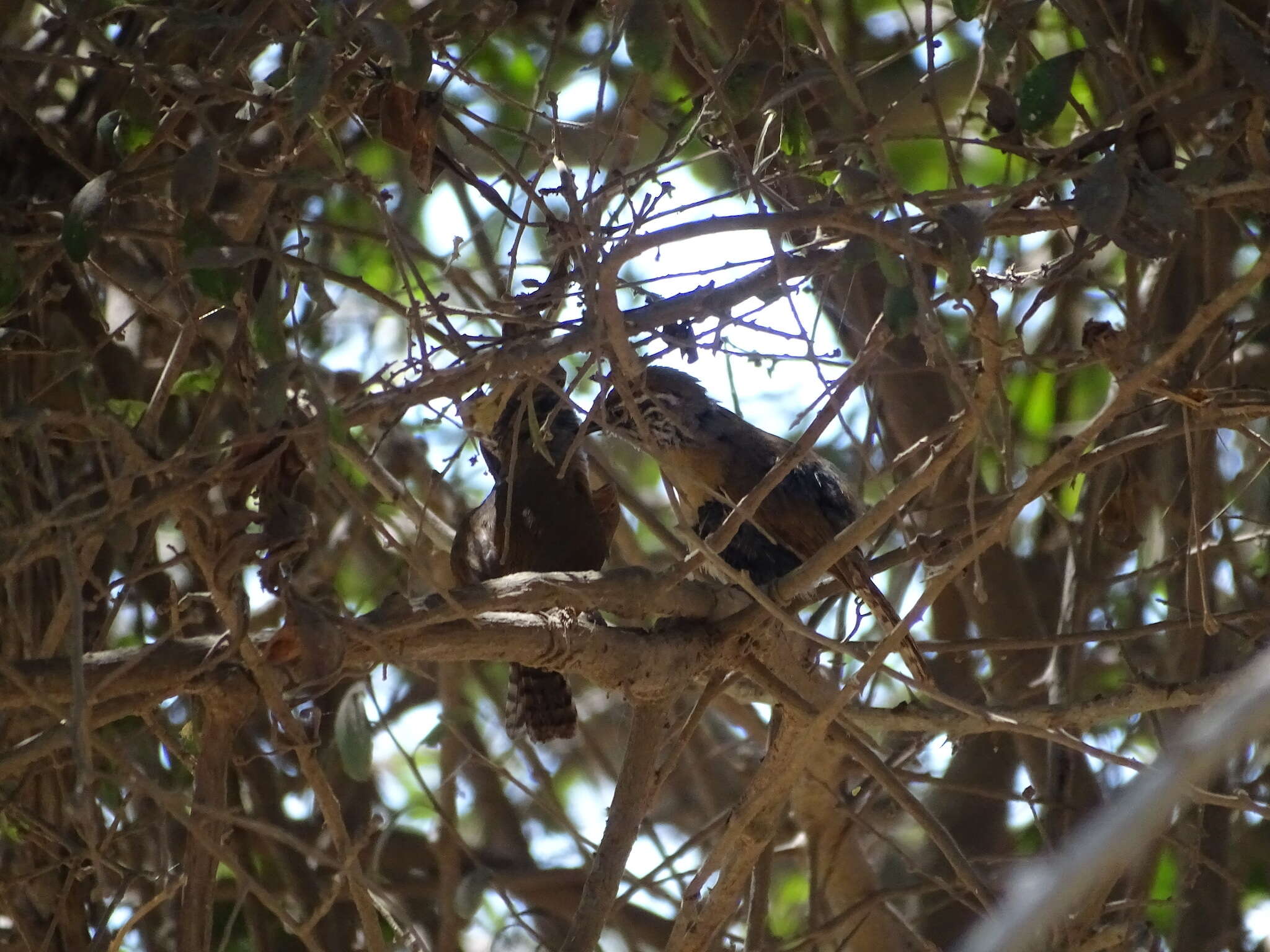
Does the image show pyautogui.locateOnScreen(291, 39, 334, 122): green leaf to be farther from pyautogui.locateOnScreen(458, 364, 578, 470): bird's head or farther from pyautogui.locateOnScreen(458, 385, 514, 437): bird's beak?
pyautogui.locateOnScreen(458, 364, 578, 470): bird's head

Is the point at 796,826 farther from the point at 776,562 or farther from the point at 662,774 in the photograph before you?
the point at 662,774

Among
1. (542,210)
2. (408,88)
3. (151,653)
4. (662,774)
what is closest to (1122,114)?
(542,210)

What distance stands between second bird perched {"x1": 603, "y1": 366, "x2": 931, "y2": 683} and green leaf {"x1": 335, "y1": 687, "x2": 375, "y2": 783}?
3.76 ft

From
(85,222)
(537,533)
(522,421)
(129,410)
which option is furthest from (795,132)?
(537,533)

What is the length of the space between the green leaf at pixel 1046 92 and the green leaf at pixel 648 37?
2.27 ft

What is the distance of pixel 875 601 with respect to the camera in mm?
3697

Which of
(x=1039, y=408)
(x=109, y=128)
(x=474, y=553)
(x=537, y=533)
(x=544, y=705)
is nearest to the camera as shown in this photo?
(x=109, y=128)

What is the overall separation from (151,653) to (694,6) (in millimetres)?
2398

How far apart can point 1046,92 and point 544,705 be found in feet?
7.96

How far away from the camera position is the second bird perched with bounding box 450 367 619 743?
4.18m

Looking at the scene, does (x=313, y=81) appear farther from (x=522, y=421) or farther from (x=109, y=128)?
(x=522, y=421)

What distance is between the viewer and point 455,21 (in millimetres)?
3020

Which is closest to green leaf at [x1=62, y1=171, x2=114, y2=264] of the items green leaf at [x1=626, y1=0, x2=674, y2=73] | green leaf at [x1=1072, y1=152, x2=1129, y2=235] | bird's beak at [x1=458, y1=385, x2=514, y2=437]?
bird's beak at [x1=458, y1=385, x2=514, y2=437]

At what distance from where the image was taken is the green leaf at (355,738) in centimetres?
370
